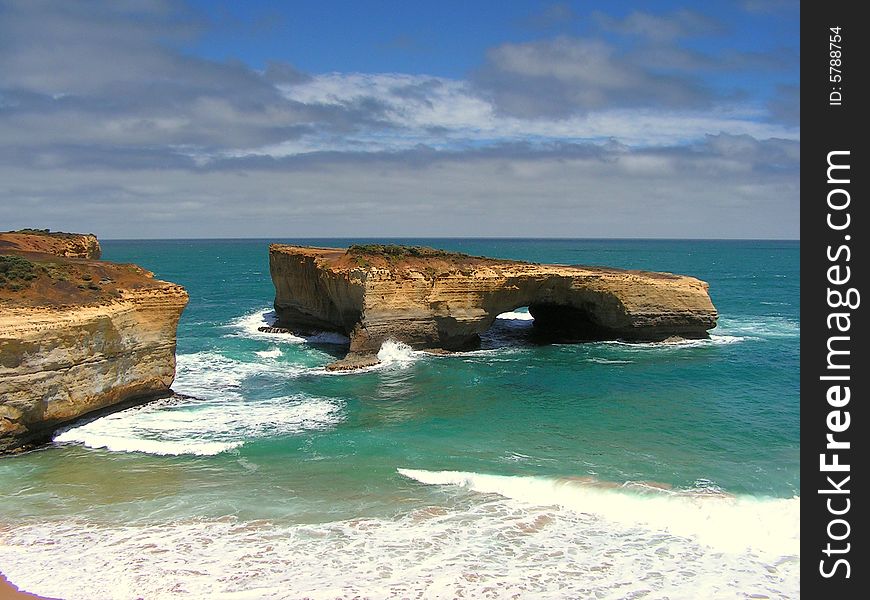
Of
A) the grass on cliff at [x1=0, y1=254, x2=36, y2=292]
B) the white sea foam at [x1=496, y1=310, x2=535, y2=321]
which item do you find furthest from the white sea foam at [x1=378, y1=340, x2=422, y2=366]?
the grass on cliff at [x1=0, y1=254, x2=36, y2=292]

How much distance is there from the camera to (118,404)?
20.8m

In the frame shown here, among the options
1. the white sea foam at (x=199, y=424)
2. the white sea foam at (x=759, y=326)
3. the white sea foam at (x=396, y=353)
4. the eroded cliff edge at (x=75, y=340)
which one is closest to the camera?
the eroded cliff edge at (x=75, y=340)

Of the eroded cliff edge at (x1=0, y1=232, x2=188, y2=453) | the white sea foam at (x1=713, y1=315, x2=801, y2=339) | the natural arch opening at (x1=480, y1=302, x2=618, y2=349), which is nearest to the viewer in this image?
the eroded cliff edge at (x1=0, y1=232, x2=188, y2=453)

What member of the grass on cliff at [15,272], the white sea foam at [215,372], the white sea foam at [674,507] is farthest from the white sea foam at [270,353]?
the white sea foam at [674,507]

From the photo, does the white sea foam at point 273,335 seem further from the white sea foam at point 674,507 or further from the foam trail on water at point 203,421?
the white sea foam at point 674,507

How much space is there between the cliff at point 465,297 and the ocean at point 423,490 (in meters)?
4.09

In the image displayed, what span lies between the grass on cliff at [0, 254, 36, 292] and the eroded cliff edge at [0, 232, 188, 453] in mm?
25

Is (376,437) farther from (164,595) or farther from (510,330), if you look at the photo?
(510,330)

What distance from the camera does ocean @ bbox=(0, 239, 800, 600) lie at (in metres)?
11.6

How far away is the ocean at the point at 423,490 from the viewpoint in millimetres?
11625

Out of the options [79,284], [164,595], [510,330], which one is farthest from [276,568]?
[510,330]

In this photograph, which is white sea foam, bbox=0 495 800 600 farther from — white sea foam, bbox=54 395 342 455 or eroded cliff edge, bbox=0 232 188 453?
eroded cliff edge, bbox=0 232 188 453

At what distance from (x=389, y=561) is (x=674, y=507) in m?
6.54

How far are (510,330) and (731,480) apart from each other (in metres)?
22.6
